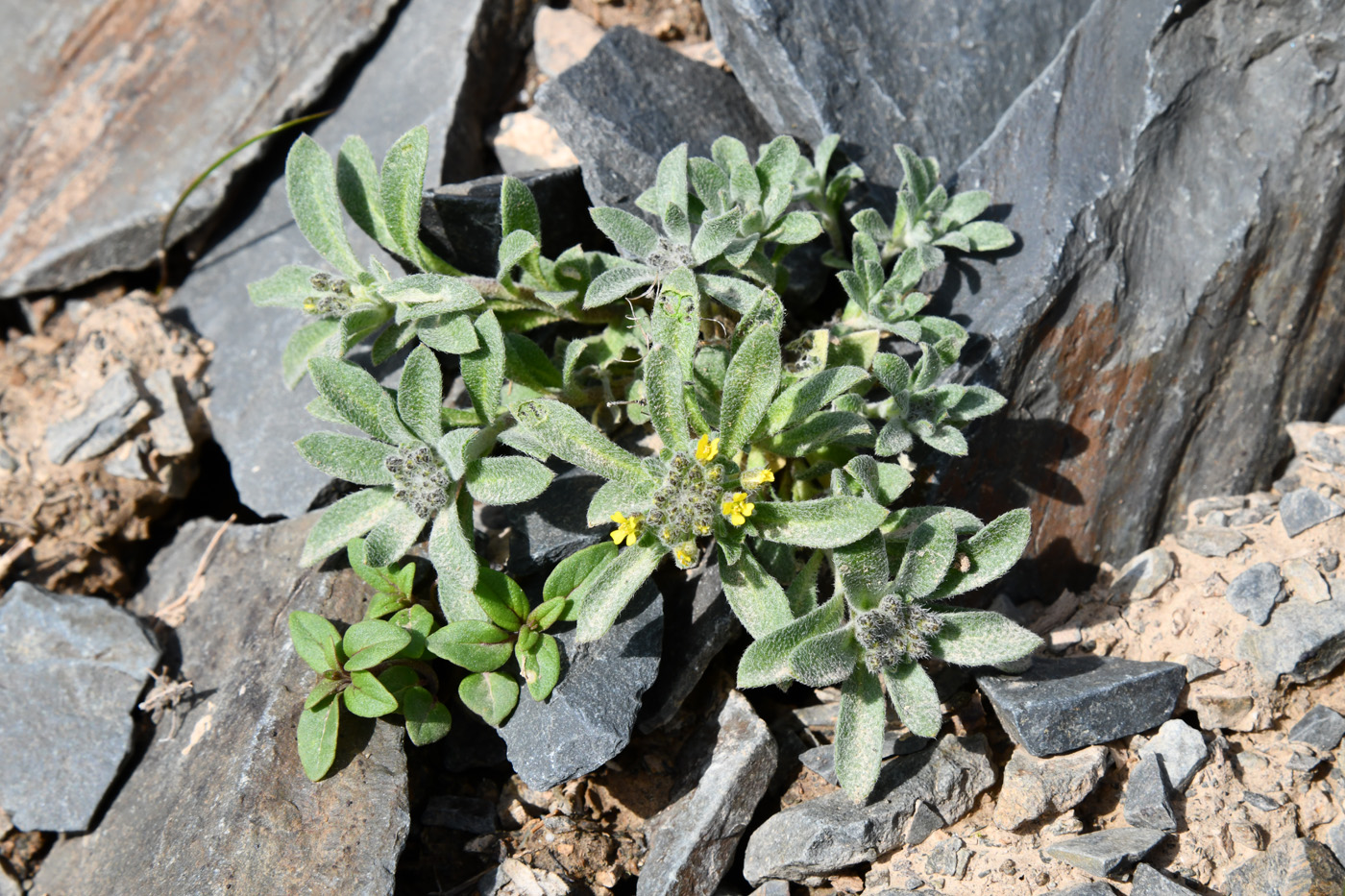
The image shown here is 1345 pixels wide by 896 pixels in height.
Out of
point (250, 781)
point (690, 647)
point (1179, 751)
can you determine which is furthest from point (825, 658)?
point (250, 781)

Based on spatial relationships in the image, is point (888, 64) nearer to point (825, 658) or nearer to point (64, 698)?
point (825, 658)

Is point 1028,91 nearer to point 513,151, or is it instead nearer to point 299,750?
point 513,151

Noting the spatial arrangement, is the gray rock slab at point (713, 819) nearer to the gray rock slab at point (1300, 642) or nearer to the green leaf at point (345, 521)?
the green leaf at point (345, 521)

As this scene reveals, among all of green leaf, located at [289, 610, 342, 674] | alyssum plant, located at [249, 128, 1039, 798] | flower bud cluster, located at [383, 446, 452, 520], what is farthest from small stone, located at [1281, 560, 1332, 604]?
green leaf, located at [289, 610, 342, 674]

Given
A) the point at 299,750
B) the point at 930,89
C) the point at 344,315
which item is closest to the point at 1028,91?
the point at 930,89

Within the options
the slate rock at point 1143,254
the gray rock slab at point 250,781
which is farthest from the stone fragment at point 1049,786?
the gray rock slab at point 250,781
